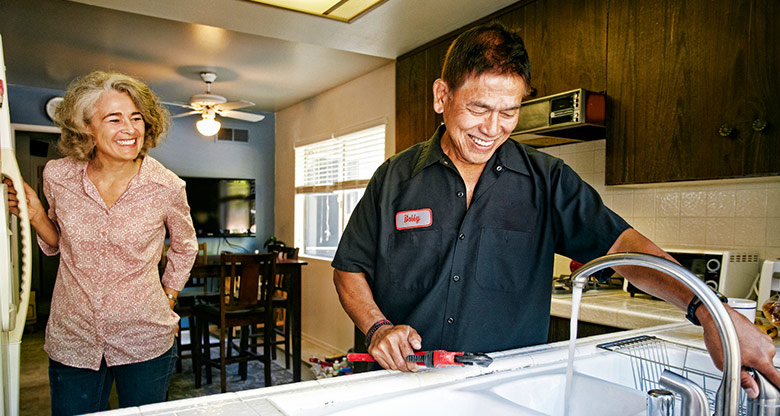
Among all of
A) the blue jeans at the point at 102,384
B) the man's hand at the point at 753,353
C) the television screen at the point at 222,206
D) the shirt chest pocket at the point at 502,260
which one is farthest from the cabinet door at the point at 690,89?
the television screen at the point at 222,206

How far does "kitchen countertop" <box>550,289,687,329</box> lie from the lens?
6.40ft

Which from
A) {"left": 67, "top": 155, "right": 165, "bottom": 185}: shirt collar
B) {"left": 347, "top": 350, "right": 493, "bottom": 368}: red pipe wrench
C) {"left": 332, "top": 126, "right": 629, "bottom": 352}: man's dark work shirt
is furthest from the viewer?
{"left": 67, "top": 155, "right": 165, "bottom": 185}: shirt collar

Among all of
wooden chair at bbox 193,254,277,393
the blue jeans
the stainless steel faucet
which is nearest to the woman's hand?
the blue jeans

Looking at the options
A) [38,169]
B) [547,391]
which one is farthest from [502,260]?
[38,169]

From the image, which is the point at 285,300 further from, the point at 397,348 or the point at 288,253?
the point at 397,348

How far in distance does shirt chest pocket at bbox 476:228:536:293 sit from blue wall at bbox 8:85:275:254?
17.6 ft

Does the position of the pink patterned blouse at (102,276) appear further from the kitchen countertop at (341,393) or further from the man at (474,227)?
the kitchen countertop at (341,393)

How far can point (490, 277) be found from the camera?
4.33 feet

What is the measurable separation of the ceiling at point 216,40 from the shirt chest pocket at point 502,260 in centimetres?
185

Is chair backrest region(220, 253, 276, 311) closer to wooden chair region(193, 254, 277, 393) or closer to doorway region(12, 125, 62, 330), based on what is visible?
wooden chair region(193, 254, 277, 393)

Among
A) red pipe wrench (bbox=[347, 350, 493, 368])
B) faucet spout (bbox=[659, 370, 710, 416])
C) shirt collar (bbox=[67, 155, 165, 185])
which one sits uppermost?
shirt collar (bbox=[67, 155, 165, 185])

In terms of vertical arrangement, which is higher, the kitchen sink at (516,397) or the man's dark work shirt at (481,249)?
the man's dark work shirt at (481,249)

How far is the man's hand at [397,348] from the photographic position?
1009 mm

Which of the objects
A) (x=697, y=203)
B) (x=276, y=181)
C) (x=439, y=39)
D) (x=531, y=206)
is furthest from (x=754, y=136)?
(x=276, y=181)
